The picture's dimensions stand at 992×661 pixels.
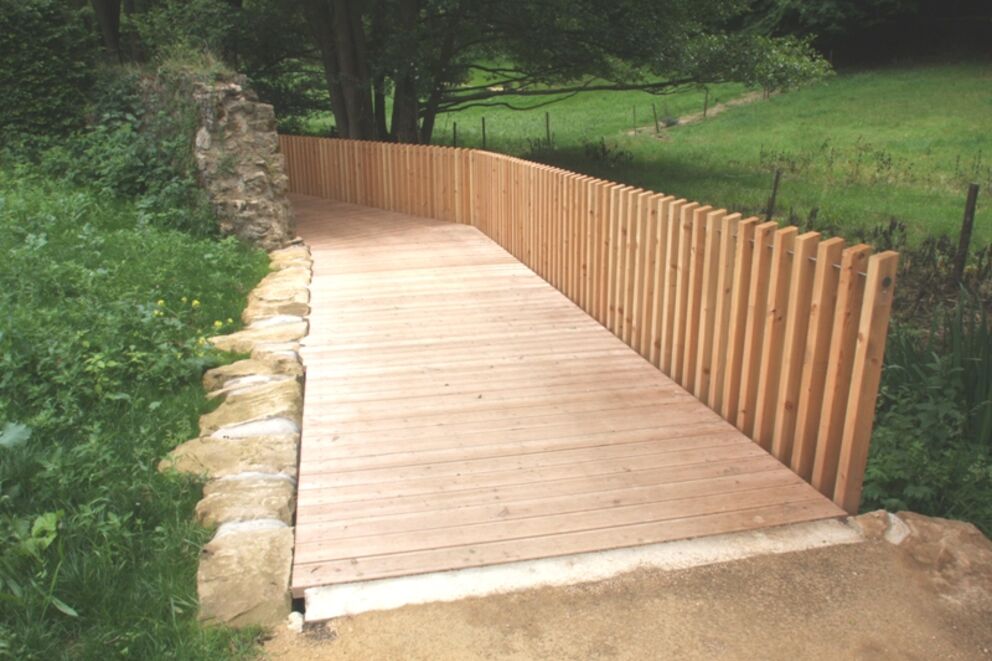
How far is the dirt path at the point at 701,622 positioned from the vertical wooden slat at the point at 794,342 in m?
0.92

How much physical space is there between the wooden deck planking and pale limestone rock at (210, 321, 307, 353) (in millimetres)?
146

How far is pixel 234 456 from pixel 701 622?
7.24 feet

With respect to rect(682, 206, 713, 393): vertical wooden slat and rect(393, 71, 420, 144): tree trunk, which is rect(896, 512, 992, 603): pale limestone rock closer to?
rect(682, 206, 713, 393): vertical wooden slat

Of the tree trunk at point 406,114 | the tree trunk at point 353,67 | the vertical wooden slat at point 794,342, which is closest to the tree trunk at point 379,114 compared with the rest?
the tree trunk at point 406,114

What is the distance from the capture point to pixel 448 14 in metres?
15.7

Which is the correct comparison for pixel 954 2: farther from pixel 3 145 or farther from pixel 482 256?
pixel 3 145

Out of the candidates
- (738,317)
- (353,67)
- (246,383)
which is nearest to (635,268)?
(738,317)

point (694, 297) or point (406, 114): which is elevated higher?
point (406, 114)

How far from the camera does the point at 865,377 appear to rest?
3.34 metres

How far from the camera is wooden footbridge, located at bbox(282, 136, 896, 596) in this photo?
3.35 m

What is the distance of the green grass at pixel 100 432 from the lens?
264 centimetres

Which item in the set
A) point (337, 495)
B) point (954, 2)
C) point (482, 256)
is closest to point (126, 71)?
point (482, 256)

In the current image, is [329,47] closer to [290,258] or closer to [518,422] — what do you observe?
[290,258]

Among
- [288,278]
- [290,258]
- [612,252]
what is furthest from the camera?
[290,258]
